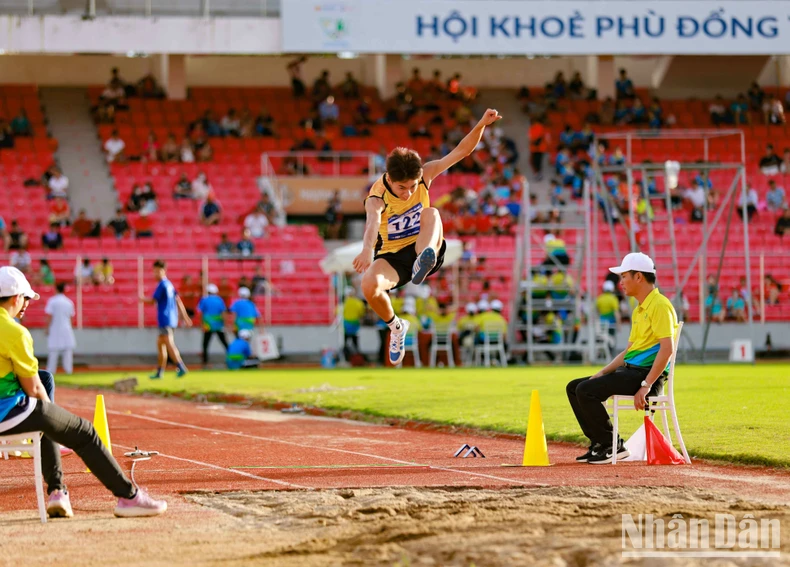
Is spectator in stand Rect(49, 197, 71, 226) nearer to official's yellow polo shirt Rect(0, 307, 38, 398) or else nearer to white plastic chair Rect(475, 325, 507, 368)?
white plastic chair Rect(475, 325, 507, 368)

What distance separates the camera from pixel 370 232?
9414mm

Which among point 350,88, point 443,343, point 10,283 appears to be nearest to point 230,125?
point 350,88

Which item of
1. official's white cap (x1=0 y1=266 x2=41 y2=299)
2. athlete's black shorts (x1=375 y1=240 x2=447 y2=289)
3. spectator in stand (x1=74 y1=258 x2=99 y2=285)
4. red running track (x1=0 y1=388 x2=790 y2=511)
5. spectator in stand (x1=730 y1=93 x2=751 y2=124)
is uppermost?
spectator in stand (x1=730 y1=93 x2=751 y2=124)

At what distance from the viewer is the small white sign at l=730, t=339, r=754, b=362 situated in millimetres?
27000

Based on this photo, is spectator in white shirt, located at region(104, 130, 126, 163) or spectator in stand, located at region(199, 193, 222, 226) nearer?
spectator in stand, located at region(199, 193, 222, 226)

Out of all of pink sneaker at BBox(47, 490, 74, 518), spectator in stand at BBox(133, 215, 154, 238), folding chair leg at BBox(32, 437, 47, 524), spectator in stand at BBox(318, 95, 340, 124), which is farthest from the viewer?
spectator in stand at BBox(318, 95, 340, 124)

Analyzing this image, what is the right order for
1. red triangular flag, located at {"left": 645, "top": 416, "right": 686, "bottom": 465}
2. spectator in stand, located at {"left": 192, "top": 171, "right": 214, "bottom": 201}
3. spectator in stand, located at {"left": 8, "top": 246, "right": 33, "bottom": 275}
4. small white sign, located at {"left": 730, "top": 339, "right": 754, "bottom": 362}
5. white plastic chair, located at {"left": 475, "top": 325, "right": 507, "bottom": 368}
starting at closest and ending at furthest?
red triangular flag, located at {"left": 645, "top": 416, "right": 686, "bottom": 465} → small white sign, located at {"left": 730, "top": 339, "right": 754, "bottom": 362} → white plastic chair, located at {"left": 475, "top": 325, "right": 507, "bottom": 368} → spectator in stand, located at {"left": 8, "top": 246, "right": 33, "bottom": 275} → spectator in stand, located at {"left": 192, "top": 171, "right": 214, "bottom": 201}

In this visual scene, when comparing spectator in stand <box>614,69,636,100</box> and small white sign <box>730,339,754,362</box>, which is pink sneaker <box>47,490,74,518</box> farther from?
spectator in stand <box>614,69,636,100</box>

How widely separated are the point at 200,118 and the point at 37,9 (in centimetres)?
596

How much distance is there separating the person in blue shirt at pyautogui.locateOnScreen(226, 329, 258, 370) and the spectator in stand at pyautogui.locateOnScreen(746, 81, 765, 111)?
2097 centimetres

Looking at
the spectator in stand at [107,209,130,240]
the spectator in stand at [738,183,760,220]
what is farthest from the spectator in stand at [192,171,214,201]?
the spectator in stand at [738,183,760,220]

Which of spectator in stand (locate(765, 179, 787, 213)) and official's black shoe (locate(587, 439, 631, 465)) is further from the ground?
spectator in stand (locate(765, 179, 787, 213))

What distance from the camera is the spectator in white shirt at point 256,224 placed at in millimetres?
31995

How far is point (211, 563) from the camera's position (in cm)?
576
